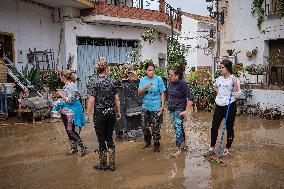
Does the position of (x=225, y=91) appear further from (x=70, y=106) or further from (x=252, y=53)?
(x=252, y=53)

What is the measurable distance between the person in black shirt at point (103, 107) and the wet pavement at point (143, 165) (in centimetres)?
39

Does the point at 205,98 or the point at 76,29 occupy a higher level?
the point at 76,29

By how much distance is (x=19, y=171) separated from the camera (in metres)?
5.76

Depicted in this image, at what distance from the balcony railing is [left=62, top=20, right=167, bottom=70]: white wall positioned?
250 inches

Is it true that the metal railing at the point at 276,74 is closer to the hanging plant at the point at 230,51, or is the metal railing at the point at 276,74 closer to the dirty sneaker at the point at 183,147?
the hanging plant at the point at 230,51

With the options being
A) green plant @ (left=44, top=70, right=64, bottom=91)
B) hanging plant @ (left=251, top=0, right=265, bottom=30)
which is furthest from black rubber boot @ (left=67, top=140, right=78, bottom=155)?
hanging plant @ (left=251, top=0, right=265, bottom=30)

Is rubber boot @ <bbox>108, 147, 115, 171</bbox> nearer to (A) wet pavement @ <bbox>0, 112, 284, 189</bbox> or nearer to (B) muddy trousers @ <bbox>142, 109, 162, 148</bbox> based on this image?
(A) wet pavement @ <bbox>0, 112, 284, 189</bbox>

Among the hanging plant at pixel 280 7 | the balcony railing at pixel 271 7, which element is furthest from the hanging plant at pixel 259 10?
the hanging plant at pixel 280 7

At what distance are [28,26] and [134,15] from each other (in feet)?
17.2

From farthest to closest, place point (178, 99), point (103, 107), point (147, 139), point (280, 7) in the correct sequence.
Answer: point (280, 7)
point (147, 139)
point (178, 99)
point (103, 107)

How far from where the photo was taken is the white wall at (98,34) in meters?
15.2

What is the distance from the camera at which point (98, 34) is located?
16.1m

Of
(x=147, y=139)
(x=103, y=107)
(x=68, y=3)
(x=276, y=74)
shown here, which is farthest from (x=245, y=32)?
(x=103, y=107)

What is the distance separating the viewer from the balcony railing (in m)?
14.9
